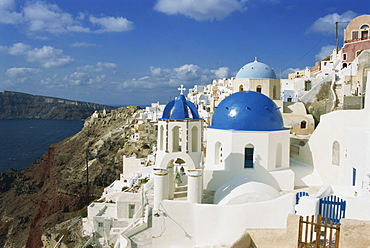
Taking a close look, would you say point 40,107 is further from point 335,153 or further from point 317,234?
point 317,234

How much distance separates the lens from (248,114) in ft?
45.1

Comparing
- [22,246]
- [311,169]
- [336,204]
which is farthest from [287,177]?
[22,246]

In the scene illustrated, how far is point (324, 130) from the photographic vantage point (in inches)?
576

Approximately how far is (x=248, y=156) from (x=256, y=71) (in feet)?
32.6

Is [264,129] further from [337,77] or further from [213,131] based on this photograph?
[337,77]

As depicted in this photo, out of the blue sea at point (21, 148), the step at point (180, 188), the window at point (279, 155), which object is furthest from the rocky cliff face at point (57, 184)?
the window at point (279, 155)

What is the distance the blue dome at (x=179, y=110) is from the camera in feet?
38.1

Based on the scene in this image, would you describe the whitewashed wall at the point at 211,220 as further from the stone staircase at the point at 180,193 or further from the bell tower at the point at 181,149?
the stone staircase at the point at 180,193

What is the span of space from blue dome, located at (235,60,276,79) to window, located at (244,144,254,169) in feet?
31.3

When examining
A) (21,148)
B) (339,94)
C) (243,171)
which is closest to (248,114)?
(243,171)

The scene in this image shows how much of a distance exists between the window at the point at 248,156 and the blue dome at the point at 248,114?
864 mm

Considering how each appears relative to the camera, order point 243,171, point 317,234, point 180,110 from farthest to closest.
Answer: point 243,171 → point 180,110 → point 317,234

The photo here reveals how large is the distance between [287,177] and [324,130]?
3122 millimetres

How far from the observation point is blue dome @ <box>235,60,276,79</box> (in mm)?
21719
